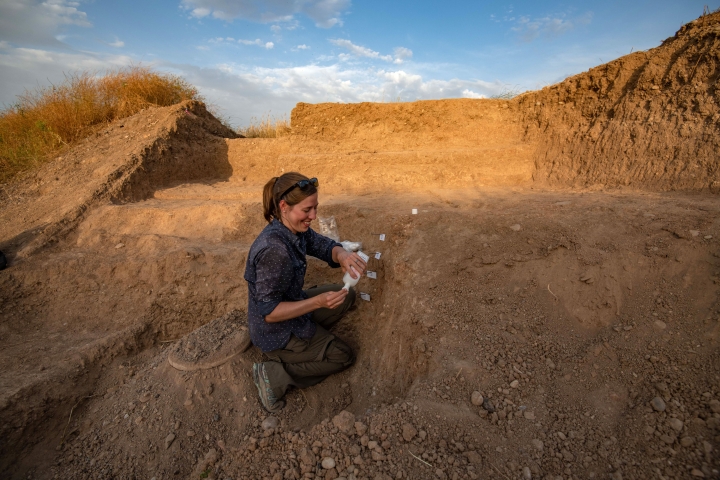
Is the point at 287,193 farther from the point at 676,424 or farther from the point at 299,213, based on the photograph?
the point at 676,424

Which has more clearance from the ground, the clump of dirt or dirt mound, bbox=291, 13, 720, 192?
dirt mound, bbox=291, 13, 720, 192

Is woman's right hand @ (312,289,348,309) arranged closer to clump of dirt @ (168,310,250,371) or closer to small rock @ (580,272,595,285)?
clump of dirt @ (168,310,250,371)

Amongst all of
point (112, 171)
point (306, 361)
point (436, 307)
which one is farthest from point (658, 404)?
point (112, 171)

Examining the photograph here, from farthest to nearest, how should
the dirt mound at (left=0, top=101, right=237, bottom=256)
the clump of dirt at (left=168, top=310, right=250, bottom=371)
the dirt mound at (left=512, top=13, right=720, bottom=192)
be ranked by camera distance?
the dirt mound at (left=0, top=101, right=237, bottom=256), the dirt mound at (left=512, top=13, right=720, bottom=192), the clump of dirt at (left=168, top=310, right=250, bottom=371)

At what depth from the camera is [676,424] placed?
5.15 ft

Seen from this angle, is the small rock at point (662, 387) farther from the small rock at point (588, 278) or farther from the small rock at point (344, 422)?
the small rock at point (344, 422)

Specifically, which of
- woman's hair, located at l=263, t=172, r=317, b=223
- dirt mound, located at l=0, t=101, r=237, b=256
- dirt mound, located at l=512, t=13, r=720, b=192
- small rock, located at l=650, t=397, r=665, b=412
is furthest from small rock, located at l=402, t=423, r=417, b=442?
dirt mound, located at l=0, t=101, r=237, b=256

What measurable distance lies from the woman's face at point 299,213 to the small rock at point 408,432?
1297mm

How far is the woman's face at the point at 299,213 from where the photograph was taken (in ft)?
7.23

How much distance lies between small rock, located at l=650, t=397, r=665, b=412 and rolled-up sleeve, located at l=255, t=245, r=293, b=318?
6.50 feet

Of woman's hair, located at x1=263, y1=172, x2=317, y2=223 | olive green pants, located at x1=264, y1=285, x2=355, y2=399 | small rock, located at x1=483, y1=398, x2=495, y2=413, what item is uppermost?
woman's hair, located at x1=263, y1=172, x2=317, y2=223

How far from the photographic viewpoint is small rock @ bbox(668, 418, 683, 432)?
1.56 metres

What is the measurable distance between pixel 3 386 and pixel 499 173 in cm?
553

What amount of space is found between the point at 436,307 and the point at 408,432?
0.99 metres
